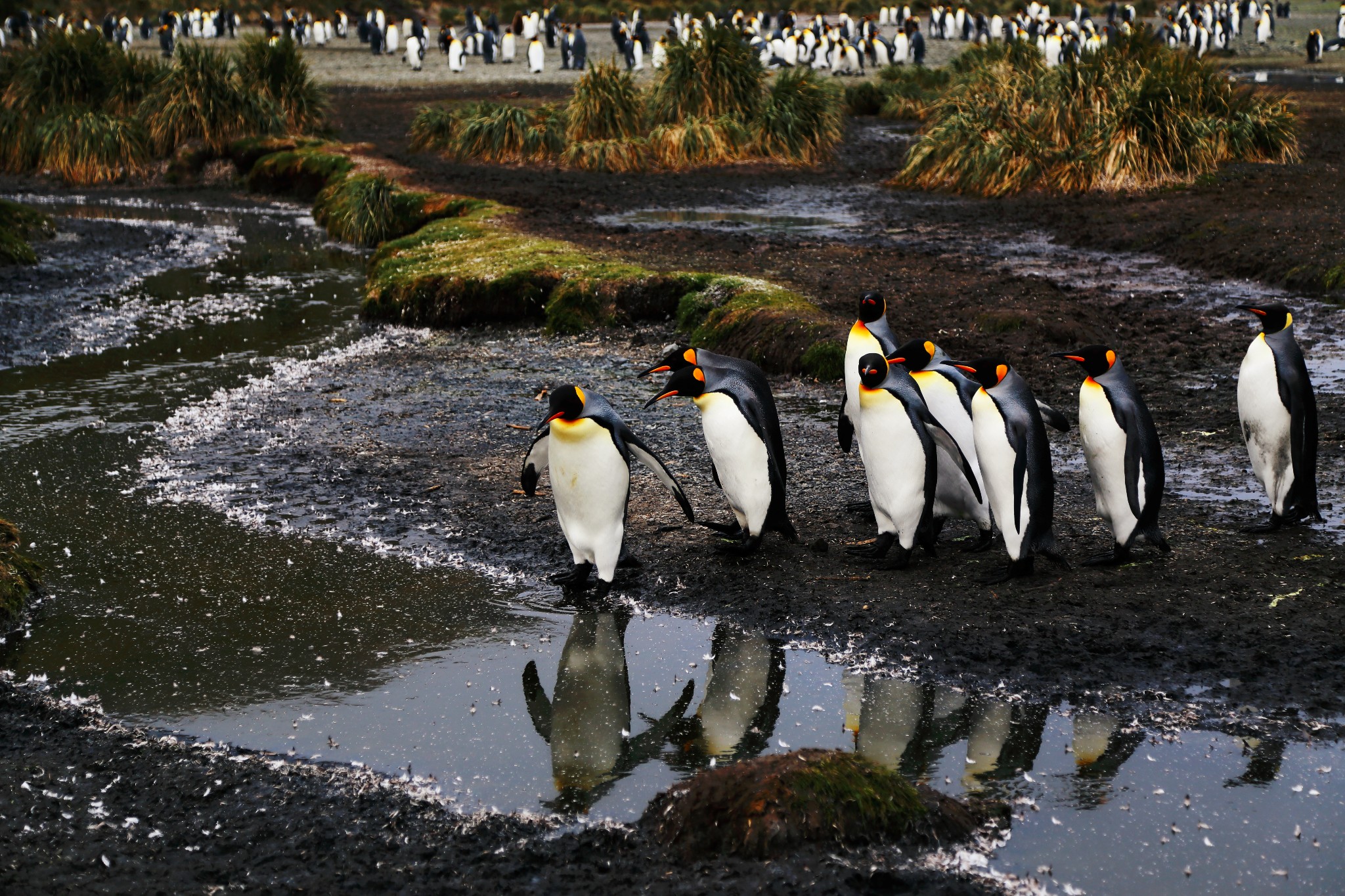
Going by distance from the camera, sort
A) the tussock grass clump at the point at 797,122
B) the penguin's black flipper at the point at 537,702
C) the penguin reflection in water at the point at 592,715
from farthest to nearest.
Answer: the tussock grass clump at the point at 797,122 < the penguin's black flipper at the point at 537,702 < the penguin reflection in water at the point at 592,715

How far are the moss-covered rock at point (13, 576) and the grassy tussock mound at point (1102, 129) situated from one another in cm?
1274

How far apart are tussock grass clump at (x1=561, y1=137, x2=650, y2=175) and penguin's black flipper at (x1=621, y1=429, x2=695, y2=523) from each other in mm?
13448

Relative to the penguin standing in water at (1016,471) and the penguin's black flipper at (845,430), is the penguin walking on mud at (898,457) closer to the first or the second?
the penguin standing in water at (1016,471)

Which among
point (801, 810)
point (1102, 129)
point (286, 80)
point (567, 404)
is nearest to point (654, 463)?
point (567, 404)

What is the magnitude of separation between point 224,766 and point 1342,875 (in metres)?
3.09

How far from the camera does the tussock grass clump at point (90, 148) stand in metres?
19.7

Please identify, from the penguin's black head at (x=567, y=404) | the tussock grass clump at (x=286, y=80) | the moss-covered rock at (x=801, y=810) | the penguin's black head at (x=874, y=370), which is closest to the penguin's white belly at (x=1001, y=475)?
the penguin's black head at (x=874, y=370)

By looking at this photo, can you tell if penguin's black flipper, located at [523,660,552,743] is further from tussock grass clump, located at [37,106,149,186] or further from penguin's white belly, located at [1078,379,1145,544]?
tussock grass clump, located at [37,106,149,186]

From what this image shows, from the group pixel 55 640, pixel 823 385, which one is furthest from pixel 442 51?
pixel 55 640

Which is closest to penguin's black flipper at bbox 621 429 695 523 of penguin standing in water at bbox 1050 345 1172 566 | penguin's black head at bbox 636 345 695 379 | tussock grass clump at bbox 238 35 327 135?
penguin's black head at bbox 636 345 695 379

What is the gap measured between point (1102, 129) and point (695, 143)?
19.3 feet

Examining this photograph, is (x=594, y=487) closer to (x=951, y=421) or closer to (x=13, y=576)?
(x=951, y=421)

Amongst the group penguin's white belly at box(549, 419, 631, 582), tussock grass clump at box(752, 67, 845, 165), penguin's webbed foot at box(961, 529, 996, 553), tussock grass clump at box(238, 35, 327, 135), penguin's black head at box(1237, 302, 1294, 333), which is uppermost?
tussock grass clump at box(238, 35, 327, 135)

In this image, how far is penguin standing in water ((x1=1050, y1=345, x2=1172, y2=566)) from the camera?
5.14 metres
